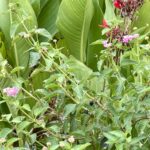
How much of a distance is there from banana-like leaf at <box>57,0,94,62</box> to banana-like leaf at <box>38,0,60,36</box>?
223 millimetres

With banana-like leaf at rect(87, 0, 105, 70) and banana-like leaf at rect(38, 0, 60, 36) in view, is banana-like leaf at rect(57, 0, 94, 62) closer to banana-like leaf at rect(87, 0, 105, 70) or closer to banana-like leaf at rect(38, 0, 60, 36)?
banana-like leaf at rect(87, 0, 105, 70)

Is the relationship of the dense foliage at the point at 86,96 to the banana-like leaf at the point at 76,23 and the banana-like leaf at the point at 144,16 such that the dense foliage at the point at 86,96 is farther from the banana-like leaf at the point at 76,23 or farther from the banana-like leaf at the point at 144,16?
the banana-like leaf at the point at 144,16

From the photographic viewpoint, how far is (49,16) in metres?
3.07

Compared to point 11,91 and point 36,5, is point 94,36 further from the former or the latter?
point 11,91

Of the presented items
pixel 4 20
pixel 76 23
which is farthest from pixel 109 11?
pixel 4 20

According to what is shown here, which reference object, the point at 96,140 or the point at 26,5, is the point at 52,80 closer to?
the point at 96,140

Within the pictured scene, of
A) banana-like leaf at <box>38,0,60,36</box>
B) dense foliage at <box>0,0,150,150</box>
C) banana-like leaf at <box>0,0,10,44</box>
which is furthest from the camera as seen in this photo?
banana-like leaf at <box>38,0,60,36</box>

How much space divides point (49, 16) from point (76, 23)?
0.33m

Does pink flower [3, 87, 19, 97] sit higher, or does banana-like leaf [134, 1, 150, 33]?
banana-like leaf [134, 1, 150, 33]

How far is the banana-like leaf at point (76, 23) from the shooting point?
8.93ft

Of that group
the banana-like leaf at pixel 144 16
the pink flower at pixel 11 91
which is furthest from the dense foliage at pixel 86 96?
the banana-like leaf at pixel 144 16

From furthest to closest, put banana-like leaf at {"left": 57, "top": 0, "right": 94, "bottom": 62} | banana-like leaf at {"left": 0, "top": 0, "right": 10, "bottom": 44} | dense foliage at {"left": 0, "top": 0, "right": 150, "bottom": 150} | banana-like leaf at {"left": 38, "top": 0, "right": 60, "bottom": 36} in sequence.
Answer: banana-like leaf at {"left": 38, "top": 0, "right": 60, "bottom": 36} → banana-like leaf at {"left": 0, "top": 0, "right": 10, "bottom": 44} → banana-like leaf at {"left": 57, "top": 0, "right": 94, "bottom": 62} → dense foliage at {"left": 0, "top": 0, "right": 150, "bottom": 150}

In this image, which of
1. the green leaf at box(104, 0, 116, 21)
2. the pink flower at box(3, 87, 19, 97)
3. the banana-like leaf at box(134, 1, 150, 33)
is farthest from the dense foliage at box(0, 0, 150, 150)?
the banana-like leaf at box(134, 1, 150, 33)

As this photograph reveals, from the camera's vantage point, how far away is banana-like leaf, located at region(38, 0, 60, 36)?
3041 mm
